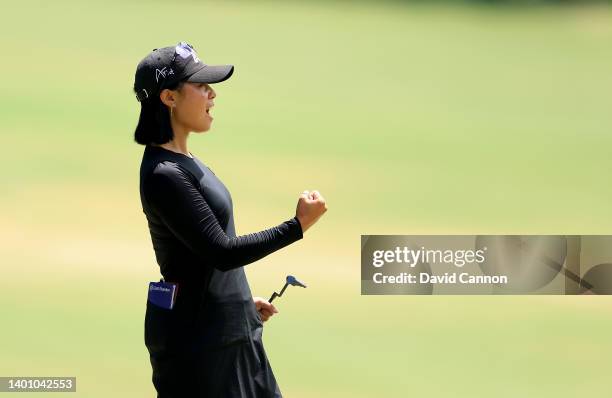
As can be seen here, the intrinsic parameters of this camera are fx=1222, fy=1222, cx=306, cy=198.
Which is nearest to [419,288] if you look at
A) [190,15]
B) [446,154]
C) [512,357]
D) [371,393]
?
[512,357]

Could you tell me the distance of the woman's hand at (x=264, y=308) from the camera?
2875 mm

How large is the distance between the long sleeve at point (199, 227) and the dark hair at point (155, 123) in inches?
3.7

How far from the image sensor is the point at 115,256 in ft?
18.8

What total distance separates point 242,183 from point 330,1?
3.92 m

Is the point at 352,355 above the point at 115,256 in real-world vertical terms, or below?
below

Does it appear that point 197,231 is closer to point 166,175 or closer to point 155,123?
point 166,175

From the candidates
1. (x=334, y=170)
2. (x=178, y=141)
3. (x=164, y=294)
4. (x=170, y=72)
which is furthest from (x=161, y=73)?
(x=334, y=170)

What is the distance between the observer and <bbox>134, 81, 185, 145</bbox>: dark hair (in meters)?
2.65

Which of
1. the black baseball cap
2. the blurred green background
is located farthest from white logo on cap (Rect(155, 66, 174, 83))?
the blurred green background

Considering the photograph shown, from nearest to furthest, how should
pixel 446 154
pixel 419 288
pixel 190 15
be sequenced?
1. pixel 419 288
2. pixel 446 154
3. pixel 190 15

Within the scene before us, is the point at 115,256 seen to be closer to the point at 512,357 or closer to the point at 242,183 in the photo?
the point at 242,183

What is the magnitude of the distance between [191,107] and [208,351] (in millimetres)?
531

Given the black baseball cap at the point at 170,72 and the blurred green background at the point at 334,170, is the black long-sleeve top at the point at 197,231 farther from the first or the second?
the blurred green background at the point at 334,170

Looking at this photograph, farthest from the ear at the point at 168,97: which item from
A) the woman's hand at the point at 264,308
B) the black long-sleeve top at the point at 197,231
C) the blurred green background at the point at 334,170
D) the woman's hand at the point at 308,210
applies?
the blurred green background at the point at 334,170
